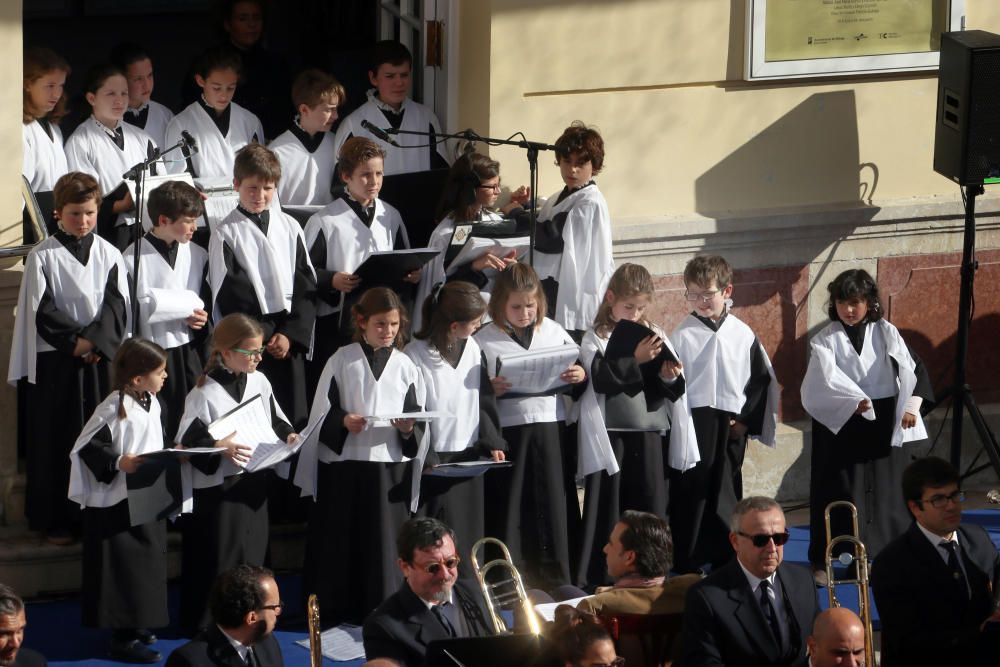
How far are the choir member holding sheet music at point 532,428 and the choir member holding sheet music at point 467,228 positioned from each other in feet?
0.91

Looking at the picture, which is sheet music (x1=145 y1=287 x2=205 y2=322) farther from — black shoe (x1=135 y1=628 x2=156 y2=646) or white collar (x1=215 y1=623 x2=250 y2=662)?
white collar (x1=215 y1=623 x2=250 y2=662)

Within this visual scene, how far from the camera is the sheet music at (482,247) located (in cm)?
983

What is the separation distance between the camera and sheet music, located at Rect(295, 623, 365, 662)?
9.04m

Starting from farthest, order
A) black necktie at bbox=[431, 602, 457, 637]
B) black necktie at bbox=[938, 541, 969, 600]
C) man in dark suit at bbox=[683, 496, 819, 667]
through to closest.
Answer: black necktie at bbox=[938, 541, 969, 600] < black necktie at bbox=[431, 602, 457, 637] < man in dark suit at bbox=[683, 496, 819, 667]

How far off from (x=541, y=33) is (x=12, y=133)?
2.94 metres

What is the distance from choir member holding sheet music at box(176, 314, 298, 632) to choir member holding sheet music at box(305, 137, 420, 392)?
0.76 m

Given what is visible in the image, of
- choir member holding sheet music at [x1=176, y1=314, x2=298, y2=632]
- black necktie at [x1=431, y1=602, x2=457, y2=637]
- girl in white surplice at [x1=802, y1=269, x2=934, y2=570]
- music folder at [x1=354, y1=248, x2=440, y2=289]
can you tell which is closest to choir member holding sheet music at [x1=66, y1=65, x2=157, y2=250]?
music folder at [x1=354, y1=248, x2=440, y2=289]

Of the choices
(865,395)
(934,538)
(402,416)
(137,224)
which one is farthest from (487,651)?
(865,395)

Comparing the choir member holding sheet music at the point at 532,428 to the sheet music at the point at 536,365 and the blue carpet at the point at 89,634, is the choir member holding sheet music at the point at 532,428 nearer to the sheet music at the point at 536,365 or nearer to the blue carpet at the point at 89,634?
the sheet music at the point at 536,365

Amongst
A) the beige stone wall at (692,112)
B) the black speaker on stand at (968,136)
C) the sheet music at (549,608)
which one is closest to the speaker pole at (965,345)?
the black speaker on stand at (968,136)

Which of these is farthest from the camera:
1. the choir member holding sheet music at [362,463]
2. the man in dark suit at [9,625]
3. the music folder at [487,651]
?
the choir member holding sheet music at [362,463]

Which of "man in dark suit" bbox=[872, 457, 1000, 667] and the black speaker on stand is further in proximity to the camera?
the black speaker on stand

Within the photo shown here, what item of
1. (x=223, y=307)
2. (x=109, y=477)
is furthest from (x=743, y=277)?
(x=109, y=477)

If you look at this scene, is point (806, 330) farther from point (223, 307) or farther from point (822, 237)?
point (223, 307)
